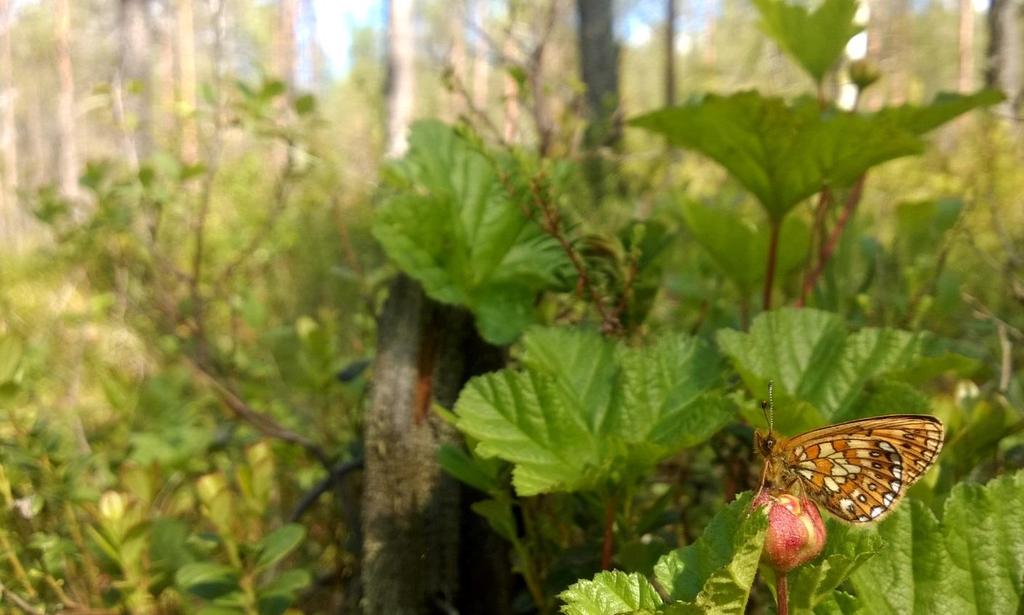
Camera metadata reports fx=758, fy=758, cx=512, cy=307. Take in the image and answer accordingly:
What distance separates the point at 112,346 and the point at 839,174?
3.30 m

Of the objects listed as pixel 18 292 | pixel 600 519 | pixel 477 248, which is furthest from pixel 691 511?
pixel 18 292

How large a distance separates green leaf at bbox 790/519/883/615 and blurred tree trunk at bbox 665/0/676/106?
361cm

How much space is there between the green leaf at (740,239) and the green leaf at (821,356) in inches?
10.1

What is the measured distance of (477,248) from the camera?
1022 mm

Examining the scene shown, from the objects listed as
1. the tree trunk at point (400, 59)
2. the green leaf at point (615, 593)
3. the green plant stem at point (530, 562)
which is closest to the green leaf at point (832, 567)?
the green leaf at point (615, 593)

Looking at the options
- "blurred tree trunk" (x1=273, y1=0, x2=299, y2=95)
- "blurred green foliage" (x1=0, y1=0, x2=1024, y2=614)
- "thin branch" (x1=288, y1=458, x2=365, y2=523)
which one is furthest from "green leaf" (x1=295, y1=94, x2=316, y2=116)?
"blurred tree trunk" (x1=273, y1=0, x2=299, y2=95)

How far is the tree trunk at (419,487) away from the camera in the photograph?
37.9 inches

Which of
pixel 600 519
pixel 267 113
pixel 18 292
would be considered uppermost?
pixel 267 113

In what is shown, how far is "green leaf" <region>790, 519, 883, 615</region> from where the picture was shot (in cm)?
53

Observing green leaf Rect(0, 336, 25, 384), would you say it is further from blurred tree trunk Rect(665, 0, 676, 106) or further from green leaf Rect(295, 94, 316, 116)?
blurred tree trunk Rect(665, 0, 676, 106)

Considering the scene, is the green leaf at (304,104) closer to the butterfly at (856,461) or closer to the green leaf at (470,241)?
the green leaf at (470,241)

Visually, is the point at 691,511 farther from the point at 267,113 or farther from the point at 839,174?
the point at 267,113

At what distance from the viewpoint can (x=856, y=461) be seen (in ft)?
2.04

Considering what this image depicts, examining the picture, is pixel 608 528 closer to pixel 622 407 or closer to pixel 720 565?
pixel 622 407
